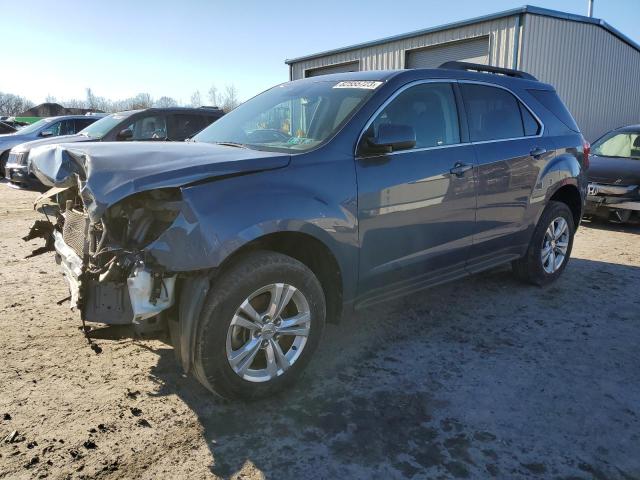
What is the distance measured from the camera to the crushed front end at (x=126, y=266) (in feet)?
8.50

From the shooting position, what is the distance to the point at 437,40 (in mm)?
14734

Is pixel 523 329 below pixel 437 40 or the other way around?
below

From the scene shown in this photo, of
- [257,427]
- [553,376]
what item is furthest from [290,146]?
[553,376]

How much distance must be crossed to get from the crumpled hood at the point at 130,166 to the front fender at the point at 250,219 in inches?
3.0

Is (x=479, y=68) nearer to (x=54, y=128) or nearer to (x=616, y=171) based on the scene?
(x=616, y=171)

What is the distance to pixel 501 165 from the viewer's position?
4.34 meters

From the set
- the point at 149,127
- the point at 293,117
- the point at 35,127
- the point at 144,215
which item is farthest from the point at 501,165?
the point at 35,127

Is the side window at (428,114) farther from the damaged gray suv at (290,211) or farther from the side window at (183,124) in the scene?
the side window at (183,124)

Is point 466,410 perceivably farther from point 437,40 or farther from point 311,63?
point 311,63

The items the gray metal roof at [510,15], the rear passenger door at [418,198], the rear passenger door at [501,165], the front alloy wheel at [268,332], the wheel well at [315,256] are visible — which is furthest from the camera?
the gray metal roof at [510,15]

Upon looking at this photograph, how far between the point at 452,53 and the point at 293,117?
12.3 meters

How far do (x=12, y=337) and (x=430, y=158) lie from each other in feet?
10.9

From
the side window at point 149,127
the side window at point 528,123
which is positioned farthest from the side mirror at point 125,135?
the side window at point 528,123

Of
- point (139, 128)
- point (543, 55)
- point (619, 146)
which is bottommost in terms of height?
point (619, 146)
